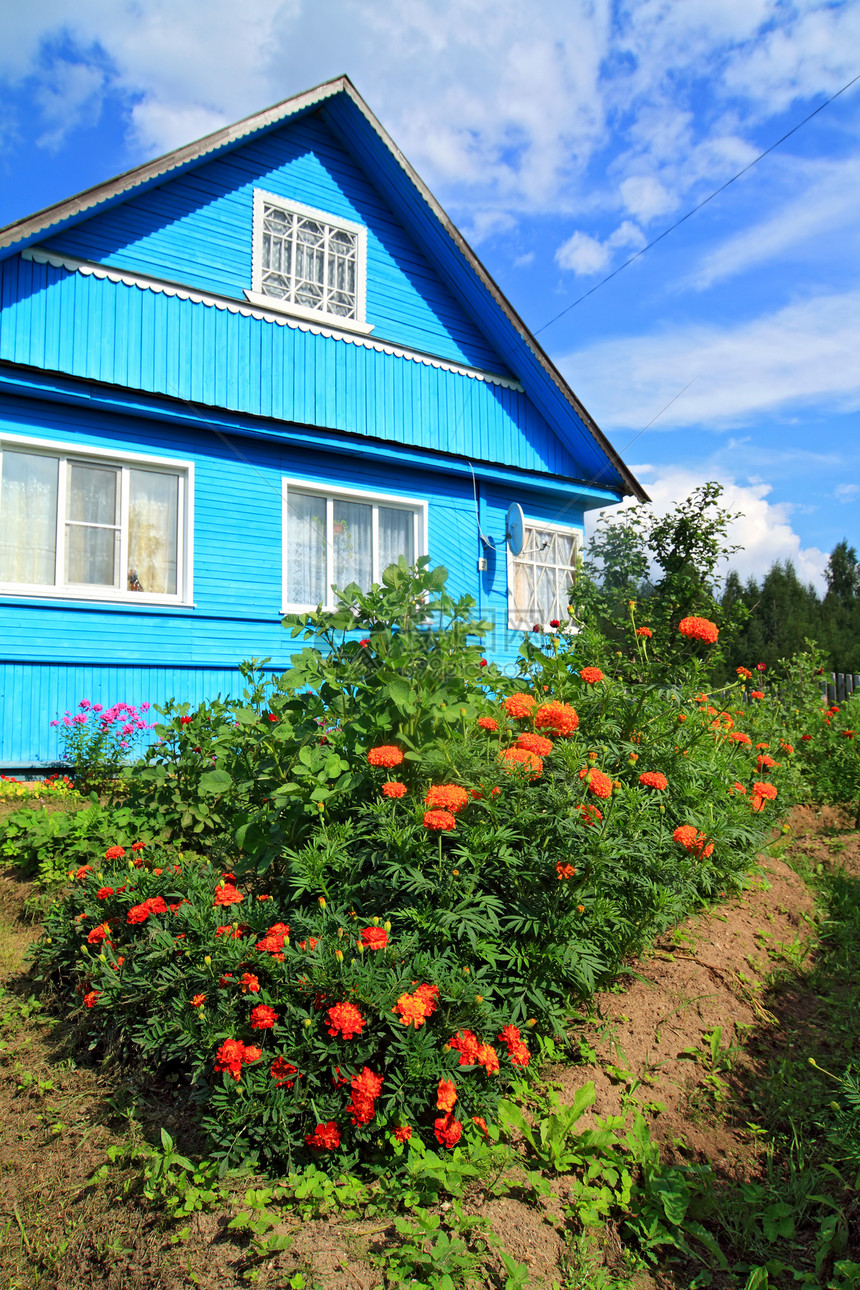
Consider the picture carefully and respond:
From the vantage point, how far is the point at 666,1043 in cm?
248

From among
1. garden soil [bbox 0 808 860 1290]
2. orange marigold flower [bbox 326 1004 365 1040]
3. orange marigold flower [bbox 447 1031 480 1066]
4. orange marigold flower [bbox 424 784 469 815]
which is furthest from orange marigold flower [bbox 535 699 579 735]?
orange marigold flower [bbox 326 1004 365 1040]

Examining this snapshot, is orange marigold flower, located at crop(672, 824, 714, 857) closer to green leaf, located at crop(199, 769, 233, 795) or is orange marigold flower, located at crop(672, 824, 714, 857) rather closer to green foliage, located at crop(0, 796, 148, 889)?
green leaf, located at crop(199, 769, 233, 795)

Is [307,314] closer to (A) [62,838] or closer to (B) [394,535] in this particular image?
(B) [394,535]

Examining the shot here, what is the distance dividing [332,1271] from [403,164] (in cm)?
871

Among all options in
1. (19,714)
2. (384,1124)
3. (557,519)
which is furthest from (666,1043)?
(557,519)

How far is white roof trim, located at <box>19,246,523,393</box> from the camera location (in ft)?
19.9

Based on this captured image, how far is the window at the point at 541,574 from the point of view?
30.3 ft

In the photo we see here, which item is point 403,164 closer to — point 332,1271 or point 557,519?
point 557,519

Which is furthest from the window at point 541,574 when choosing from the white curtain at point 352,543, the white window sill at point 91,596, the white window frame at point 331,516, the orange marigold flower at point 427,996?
the orange marigold flower at point 427,996

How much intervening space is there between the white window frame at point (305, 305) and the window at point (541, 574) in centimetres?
311

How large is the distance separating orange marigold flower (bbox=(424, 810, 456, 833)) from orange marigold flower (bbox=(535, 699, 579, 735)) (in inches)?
21.7

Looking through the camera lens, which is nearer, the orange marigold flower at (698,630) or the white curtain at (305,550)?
the orange marigold flower at (698,630)

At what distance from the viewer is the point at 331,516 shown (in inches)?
303

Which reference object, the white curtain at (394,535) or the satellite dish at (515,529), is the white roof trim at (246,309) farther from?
the white curtain at (394,535)
